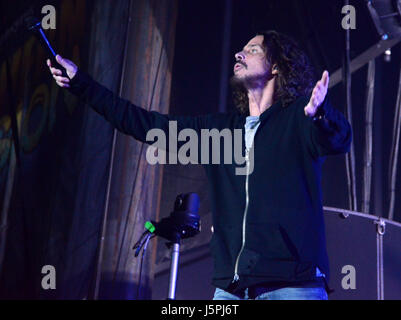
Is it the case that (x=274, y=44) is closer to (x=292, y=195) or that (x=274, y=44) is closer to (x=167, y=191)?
(x=292, y=195)

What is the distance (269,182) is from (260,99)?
1.73ft

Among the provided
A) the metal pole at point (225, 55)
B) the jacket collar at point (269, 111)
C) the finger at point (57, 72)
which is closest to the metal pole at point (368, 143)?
the metal pole at point (225, 55)

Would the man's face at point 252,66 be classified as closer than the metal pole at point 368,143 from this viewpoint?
Yes

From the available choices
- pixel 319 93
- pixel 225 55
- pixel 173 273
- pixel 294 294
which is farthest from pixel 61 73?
pixel 225 55

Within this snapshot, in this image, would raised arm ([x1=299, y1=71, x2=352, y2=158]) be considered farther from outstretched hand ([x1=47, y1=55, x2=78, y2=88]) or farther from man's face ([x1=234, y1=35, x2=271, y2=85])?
outstretched hand ([x1=47, y1=55, x2=78, y2=88])

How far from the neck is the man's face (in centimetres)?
3

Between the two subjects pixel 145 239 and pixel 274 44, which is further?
pixel 274 44

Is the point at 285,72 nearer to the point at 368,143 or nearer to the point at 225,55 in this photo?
the point at 368,143

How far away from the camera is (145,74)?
3.53 meters

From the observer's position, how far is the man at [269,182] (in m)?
1.85

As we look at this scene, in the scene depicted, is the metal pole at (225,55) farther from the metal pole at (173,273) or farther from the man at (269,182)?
the metal pole at (173,273)

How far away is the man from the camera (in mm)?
1852
